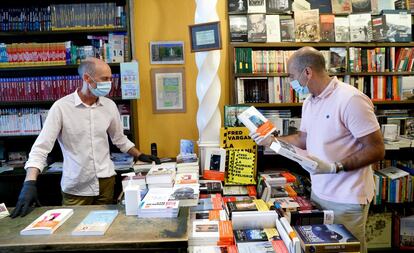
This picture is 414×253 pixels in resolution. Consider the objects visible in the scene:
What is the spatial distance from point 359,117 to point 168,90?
1.95 metres

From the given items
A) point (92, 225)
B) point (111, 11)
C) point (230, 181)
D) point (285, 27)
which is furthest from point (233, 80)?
point (92, 225)

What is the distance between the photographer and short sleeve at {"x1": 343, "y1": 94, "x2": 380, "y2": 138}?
1.72 meters

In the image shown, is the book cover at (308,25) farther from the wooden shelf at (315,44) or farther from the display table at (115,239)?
the display table at (115,239)

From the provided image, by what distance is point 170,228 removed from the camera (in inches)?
55.5

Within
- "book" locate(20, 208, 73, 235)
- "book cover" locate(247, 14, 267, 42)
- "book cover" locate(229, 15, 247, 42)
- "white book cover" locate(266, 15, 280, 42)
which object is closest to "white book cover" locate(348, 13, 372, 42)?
"white book cover" locate(266, 15, 280, 42)

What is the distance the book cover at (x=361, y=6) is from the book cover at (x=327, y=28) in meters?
0.26

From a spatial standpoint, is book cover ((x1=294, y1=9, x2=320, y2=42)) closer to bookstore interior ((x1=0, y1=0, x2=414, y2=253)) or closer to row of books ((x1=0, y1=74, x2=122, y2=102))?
bookstore interior ((x1=0, y1=0, x2=414, y2=253))

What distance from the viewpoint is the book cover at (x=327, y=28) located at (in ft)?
9.94

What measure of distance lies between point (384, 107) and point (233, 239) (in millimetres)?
2583

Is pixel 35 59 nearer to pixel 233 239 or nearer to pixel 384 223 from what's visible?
pixel 233 239

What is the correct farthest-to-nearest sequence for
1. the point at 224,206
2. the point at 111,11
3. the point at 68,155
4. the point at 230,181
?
the point at 111,11 → the point at 230,181 → the point at 68,155 → the point at 224,206

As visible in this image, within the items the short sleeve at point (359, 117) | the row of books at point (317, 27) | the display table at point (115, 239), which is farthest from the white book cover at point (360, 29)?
the display table at point (115, 239)

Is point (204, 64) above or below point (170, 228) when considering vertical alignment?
above

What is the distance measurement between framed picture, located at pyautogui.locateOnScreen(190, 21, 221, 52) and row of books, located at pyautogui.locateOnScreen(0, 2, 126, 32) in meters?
0.68
